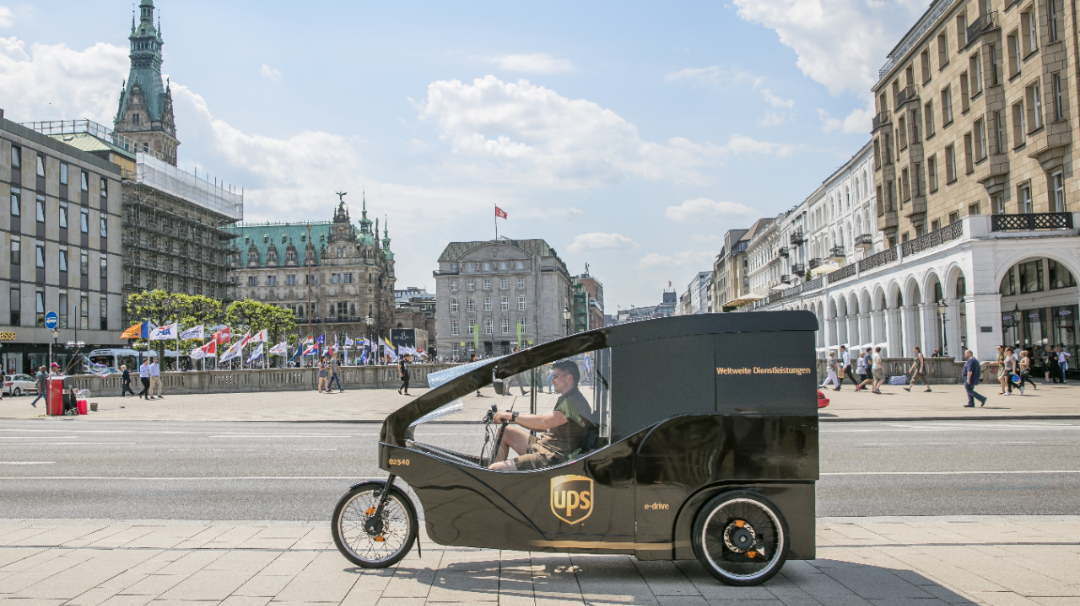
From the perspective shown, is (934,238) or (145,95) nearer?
(934,238)

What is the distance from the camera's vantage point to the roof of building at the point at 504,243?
13138 cm

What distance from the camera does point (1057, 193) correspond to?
31312mm

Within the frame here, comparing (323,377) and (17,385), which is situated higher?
(323,377)

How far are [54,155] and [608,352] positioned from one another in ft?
228

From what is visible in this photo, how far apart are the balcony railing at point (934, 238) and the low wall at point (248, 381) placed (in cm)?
2427

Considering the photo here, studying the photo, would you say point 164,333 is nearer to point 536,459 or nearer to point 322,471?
point 322,471

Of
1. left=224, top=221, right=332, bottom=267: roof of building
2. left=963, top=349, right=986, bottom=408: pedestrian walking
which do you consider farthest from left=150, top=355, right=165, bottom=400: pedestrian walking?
left=224, top=221, right=332, bottom=267: roof of building

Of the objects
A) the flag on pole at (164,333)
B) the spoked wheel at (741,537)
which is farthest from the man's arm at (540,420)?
the flag on pole at (164,333)

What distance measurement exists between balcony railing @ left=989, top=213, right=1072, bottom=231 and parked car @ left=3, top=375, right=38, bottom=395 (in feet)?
159

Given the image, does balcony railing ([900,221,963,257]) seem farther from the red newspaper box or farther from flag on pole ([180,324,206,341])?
flag on pole ([180,324,206,341])

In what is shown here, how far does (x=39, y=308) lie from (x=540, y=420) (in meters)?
66.6

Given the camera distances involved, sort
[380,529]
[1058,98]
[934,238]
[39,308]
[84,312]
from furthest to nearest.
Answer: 1. [84,312]
2. [39,308]
3. [934,238]
4. [1058,98]
5. [380,529]

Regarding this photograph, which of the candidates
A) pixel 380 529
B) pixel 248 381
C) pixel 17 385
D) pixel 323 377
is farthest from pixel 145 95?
pixel 380 529

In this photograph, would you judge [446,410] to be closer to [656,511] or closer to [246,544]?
[656,511]
